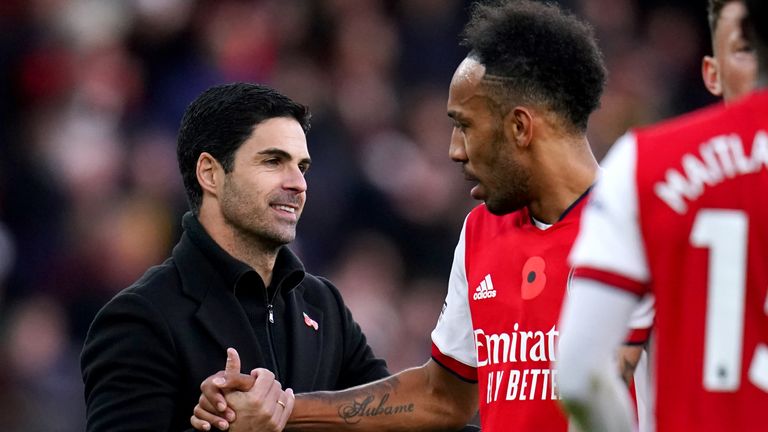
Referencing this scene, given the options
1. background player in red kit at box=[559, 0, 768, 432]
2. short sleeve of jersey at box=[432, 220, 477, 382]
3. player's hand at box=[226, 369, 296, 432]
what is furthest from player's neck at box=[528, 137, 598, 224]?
background player in red kit at box=[559, 0, 768, 432]

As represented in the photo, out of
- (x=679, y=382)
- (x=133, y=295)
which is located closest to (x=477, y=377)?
(x=133, y=295)

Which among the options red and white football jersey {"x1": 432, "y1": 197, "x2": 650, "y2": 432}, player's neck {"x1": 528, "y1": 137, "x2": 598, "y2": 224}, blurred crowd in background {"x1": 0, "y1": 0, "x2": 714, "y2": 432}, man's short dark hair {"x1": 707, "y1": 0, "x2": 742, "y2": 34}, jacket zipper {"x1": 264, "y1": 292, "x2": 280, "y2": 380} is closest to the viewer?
man's short dark hair {"x1": 707, "y1": 0, "x2": 742, "y2": 34}

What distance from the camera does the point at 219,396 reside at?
4309 mm

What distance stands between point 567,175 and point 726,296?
1.68m

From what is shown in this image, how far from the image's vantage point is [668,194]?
2.60 meters

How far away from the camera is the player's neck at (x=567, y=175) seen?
4234 mm

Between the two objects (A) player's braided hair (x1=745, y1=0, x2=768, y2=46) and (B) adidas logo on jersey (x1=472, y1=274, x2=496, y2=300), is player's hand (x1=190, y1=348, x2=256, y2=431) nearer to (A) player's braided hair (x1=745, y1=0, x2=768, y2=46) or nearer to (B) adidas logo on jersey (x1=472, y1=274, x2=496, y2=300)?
(B) adidas logo on jersey (x1=472, y1=274, x2=496, y2=300)

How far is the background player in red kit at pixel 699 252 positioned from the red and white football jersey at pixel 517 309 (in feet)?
4.83

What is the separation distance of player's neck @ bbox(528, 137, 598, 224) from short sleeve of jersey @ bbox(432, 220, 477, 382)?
16.9 inches

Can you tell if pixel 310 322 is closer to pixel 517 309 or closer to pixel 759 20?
pixel 517 309

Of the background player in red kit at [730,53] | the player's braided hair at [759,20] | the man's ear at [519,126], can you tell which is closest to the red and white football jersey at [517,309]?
the man's ear at [519,126]

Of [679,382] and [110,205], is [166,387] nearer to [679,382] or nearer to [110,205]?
[679,382]

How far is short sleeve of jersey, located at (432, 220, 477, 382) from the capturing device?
15.0ft

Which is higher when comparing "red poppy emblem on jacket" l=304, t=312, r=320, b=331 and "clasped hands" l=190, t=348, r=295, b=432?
"red poppy emblem on jacket" l=304, t=312, r=320, b=331
